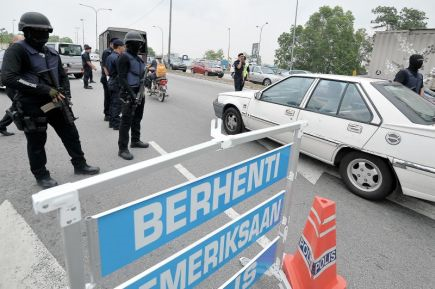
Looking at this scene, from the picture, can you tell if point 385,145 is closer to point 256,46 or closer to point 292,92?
point 292,92

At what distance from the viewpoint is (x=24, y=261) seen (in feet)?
7.92

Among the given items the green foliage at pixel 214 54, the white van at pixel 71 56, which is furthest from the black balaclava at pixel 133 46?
the green foliage at pixel 214 54

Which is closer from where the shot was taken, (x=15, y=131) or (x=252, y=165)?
(x=252, y=165)

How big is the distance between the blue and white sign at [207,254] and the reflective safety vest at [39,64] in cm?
277

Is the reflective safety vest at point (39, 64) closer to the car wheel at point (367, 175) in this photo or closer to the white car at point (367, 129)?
the white car at point (367, 129)

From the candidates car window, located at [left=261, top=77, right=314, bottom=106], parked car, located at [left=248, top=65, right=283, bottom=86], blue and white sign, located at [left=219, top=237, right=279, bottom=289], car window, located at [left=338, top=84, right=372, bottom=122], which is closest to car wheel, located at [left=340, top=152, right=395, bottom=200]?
car window, located at [left=338, top=84, right=372, bottom=122]

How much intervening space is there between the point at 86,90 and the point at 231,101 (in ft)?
26.8

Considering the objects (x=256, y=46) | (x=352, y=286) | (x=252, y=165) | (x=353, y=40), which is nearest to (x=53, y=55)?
(x=252, y=165)

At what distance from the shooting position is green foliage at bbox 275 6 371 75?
49.8 metres

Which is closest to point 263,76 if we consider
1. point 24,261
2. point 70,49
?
point 70,49

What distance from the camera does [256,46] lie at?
3453cm

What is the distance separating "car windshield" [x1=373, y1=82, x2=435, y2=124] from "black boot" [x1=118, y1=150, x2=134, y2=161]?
11.7ft

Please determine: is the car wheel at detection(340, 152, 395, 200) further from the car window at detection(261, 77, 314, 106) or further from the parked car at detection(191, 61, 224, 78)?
the parked car at detection(191, 61, 224, 78)

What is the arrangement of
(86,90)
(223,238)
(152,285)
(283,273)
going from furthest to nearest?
(86,90), (283,273), (223,238), (152,285)
